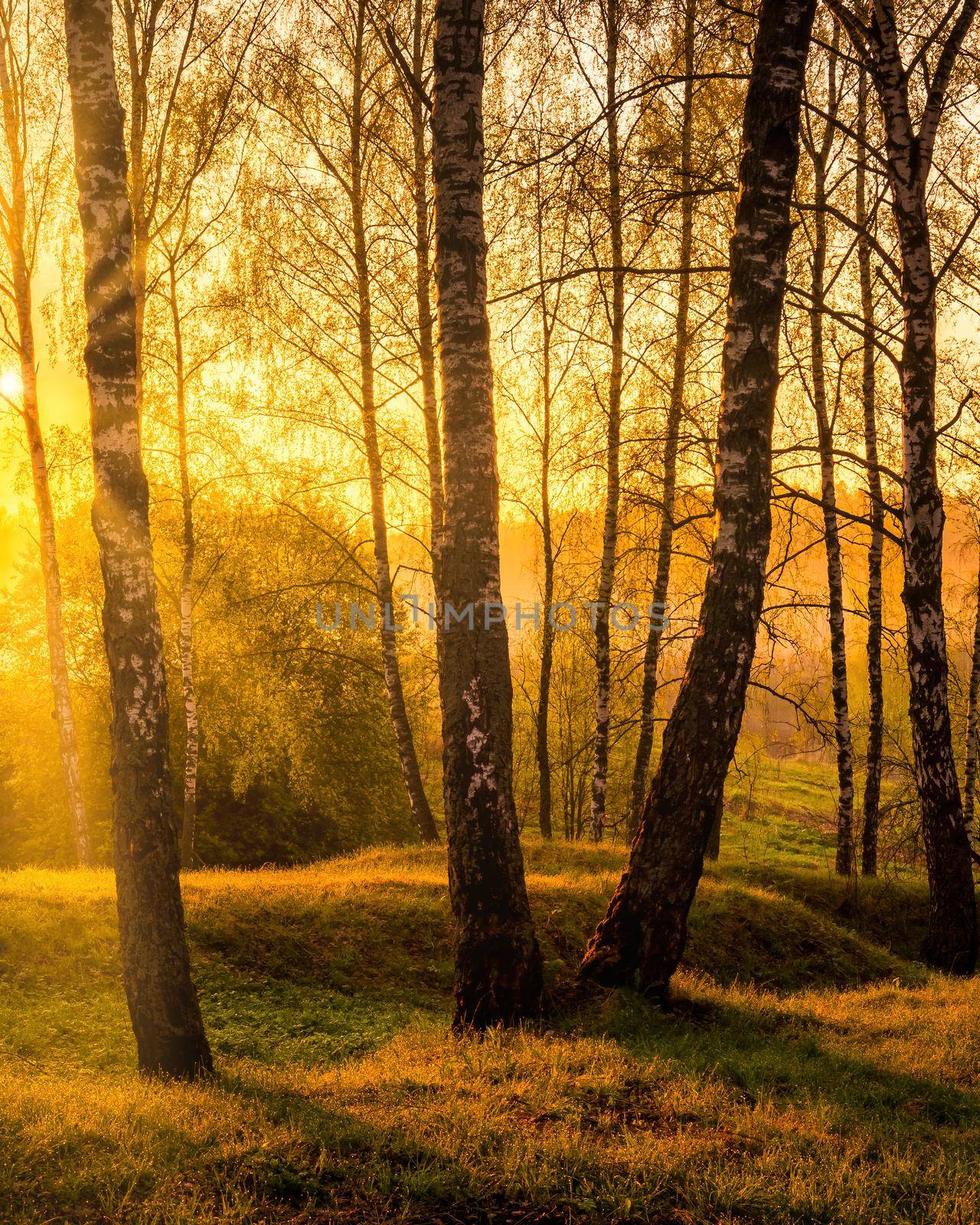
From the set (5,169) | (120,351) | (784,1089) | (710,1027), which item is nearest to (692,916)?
(710,1027)

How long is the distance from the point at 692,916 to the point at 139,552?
8.20 metres

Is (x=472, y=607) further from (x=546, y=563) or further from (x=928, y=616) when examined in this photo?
(x=546, y=563)

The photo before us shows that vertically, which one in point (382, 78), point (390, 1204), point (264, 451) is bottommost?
point (390, 1204)

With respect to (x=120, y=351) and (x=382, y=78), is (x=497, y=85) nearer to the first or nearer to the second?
(x=382, y=78)

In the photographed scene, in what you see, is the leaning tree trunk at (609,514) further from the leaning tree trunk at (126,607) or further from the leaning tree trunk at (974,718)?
the leaning tree trunk at (126,607)

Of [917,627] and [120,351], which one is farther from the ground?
[120,351]

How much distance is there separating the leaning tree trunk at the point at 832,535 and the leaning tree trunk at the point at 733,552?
7107 mm

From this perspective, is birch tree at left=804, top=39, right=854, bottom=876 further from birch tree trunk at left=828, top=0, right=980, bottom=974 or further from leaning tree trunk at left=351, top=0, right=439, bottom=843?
leaning tree trunk at left=351, top=0, right=439, bottom=843

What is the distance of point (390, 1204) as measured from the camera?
3662mm

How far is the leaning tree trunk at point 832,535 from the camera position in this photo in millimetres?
14039

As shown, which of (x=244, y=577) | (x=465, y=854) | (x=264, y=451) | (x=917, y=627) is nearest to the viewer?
(x=465, y=854)

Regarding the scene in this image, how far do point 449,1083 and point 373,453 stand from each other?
1176 centimetres

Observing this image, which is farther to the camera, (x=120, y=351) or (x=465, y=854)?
(x=465, y=854)

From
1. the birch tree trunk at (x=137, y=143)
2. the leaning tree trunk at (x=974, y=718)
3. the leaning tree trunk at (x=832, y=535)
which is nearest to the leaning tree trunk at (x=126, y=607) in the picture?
the birch tree trunk at (x=137, y=143)
